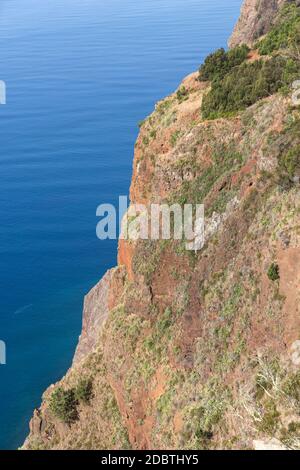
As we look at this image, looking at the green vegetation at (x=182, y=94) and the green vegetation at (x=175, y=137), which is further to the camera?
the green vegetation at (x=182, y=94)

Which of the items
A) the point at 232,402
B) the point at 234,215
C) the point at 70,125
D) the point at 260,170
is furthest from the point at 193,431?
the point at 70,125

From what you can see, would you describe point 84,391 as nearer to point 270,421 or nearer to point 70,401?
point 70,401

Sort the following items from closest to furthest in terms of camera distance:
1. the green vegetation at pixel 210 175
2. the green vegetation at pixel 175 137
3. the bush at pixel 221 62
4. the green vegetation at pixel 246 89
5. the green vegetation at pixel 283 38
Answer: the green vegetation at pixel 210 175, the green vegetation at pixel 246 89, the green vegetation at pixel 175 137, the green vegetation at pixel 283 38, the bush at pixel 221 62

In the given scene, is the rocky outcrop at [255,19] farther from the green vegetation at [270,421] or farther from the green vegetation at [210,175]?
the green vegetation at [270,421]

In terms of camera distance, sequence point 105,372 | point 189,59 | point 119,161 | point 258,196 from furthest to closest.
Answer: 1. point 189,59
2. point 119,161
3. point 105,372
4. point 258,196

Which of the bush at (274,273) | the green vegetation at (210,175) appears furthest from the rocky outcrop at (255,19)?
the bush at (274,273)

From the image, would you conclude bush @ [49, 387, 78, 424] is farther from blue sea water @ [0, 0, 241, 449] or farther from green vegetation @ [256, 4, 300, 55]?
green vegetation @ [256, 4, 300, 55]
